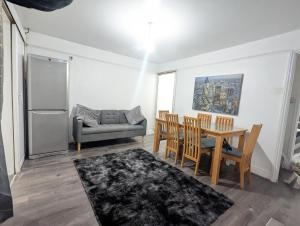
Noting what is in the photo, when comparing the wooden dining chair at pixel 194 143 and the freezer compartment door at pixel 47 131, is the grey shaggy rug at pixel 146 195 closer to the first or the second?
the wooden dining chair at pixel 194 143

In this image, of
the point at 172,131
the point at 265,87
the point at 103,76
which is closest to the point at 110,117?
the point at 103,76

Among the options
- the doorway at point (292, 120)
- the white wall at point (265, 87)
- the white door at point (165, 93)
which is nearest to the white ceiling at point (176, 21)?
the white wall at point (265, 87)

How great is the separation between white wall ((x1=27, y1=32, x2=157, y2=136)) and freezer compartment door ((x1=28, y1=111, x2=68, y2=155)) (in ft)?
2.88

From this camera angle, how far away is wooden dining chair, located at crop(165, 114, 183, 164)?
305 centimetres

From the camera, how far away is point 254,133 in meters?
2.22

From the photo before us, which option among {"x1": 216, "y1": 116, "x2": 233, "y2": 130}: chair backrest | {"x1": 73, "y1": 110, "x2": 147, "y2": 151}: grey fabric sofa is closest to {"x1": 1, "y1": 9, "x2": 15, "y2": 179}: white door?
{"x1": 73, "y1": 110, "x2": 147, "y2": 151}: grey fabric sofa

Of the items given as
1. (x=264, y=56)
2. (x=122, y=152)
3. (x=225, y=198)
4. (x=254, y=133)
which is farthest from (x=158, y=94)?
(x=225, y=198)

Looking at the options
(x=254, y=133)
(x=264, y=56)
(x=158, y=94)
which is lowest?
(x=254, y=133)

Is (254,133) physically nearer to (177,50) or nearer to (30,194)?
(177,50)

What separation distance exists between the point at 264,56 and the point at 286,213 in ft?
7.81

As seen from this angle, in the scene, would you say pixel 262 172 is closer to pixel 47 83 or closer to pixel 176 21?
pixel 176 21

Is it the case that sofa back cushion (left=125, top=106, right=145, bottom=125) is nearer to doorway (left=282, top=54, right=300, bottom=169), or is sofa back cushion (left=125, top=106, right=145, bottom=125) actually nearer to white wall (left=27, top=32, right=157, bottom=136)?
white wall (left=27, top=32, right=157, bottom=136)

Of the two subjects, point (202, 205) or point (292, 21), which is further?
point (292, 21)

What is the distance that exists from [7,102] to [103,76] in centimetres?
250
